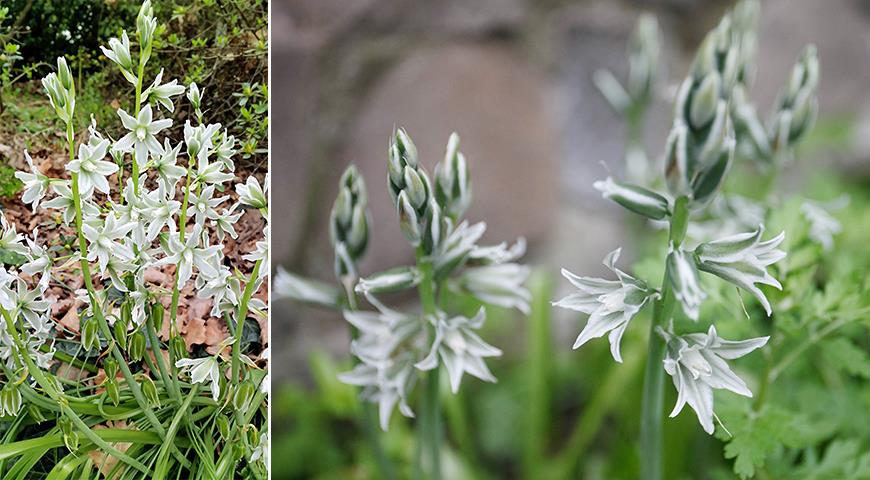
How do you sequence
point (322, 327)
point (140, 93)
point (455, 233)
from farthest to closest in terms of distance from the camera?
point (322, 327), point (140, 93), point (455, 233)

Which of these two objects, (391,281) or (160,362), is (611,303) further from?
(160,362)

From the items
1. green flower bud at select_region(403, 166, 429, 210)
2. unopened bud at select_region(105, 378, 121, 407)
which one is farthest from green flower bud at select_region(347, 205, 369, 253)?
unopened bud at select_region(105, 378, 121, 407)

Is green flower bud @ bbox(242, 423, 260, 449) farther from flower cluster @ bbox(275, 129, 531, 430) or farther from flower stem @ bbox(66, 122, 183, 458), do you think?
flower cluster @ bbox(275, 129, 531, 430)

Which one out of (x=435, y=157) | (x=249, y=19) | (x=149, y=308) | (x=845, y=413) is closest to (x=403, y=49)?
(x=435, y=157)

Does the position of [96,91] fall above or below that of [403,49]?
below

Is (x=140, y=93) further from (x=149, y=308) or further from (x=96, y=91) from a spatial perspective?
(x=149, y=308)
